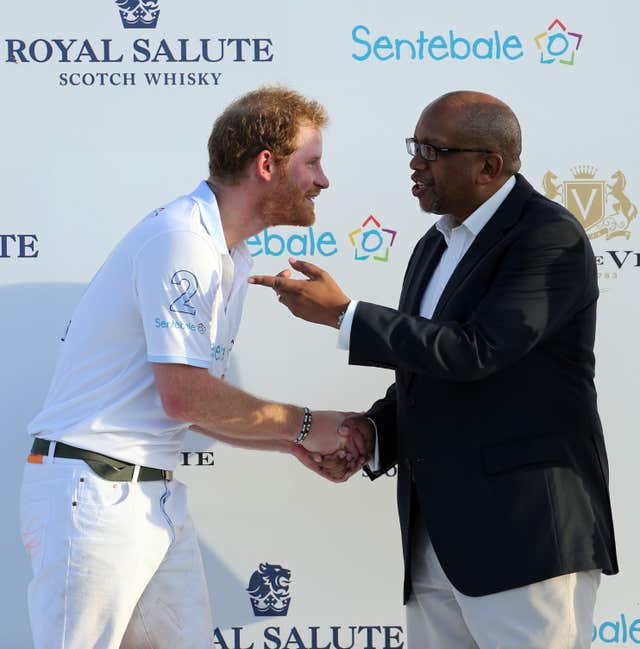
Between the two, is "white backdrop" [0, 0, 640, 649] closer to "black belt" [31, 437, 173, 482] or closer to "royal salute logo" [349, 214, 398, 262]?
"royal salute logo" [349, 214, 398, 262]

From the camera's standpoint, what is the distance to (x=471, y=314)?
7.81 ft

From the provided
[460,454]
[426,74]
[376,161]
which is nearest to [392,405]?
[460,454]

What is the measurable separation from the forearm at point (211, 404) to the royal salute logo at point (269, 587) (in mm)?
1119

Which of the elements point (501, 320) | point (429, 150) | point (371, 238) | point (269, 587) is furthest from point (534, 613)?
point (371, 238)

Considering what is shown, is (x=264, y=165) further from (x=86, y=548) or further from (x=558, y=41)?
(x=558, y=41)

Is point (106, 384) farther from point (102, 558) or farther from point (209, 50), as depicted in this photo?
point (209, 50)

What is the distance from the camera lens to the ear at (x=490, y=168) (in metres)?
2.51

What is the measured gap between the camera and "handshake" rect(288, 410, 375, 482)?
2.73 metres

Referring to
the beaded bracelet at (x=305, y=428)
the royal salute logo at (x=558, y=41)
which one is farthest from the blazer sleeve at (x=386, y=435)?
the royal salute logo at (x=558, y=41)

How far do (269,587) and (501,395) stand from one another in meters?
1.48

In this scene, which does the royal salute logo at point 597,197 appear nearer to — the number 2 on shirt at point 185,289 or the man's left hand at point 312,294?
the man's left hand at point 312,294

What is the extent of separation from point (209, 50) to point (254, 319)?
95 cm

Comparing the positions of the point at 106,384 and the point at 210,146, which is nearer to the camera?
the point at 106,384

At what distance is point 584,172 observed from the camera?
340 centimetres
